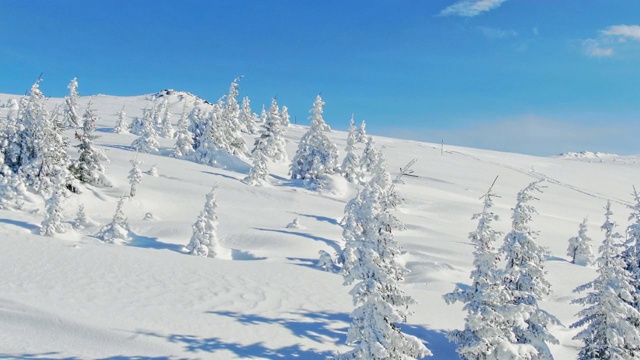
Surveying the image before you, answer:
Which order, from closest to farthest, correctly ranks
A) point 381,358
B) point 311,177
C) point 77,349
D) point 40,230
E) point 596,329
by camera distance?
1. point 381,358
2. point 77,349
3. point 596,329
4. point 40,230
5. point 311,177

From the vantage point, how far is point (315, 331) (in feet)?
58.7

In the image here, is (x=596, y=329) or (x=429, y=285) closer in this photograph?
(x=596, y=329)

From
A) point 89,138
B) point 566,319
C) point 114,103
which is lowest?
point 566,319

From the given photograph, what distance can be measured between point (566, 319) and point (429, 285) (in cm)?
708

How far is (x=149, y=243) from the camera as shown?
30734 millimetres

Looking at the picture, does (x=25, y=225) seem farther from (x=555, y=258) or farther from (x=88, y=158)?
(x=555, y=258)

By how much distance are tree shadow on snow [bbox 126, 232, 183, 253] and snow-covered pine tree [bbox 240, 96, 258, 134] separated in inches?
3021

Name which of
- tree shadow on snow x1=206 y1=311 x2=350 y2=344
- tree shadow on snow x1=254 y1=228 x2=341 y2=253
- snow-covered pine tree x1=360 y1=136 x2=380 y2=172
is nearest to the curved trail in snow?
snow-covered pine tree x1=360 y1=136 x2=380 y2=172

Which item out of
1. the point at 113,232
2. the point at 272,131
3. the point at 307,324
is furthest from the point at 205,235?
the point at 272,131

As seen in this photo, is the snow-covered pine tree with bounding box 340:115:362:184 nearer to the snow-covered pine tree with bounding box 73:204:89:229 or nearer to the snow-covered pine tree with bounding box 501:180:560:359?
the snow-covered pine tree with bounding box 73:204:89:229

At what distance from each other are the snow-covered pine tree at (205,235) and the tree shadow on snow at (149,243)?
5.03 feet

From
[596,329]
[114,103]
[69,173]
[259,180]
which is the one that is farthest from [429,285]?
[114,103]

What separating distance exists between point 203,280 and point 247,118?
305ft

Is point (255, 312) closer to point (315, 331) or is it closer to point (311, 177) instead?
point (315, 331)
